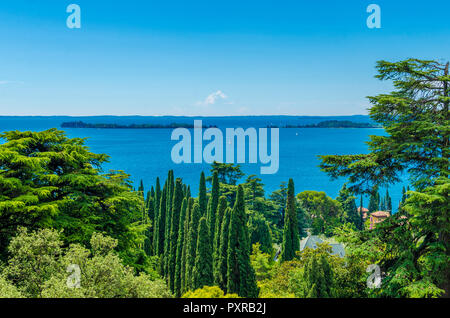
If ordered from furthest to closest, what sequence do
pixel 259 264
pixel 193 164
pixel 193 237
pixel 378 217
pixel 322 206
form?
pixel 193 164
pixel 322 206
pixel 259 264
pixel 193 237
pixel 378 217

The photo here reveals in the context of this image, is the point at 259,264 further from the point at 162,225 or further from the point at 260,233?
the point at 162,225

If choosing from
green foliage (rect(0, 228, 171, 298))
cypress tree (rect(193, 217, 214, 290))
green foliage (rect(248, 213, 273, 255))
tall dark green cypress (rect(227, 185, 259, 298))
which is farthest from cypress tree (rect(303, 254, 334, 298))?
green foliage (rect(248, 213, 273, 255))

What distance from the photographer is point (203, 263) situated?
20.6 m

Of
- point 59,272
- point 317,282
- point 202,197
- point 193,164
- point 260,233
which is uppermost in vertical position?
point 193,164

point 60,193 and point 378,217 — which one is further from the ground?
point 60,193

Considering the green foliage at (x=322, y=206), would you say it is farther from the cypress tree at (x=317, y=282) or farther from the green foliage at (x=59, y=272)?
the green foliage at (x=59, y=272)

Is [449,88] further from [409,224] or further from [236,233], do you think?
[236,233]

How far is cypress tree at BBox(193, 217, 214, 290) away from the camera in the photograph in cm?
2038

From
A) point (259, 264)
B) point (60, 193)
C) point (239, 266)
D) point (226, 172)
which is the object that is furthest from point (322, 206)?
point (60, 193)

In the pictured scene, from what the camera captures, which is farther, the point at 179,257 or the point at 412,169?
the point at 179,257

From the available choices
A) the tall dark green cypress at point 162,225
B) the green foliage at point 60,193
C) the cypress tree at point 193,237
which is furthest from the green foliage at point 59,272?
the tall dark green cypress at point 162,225

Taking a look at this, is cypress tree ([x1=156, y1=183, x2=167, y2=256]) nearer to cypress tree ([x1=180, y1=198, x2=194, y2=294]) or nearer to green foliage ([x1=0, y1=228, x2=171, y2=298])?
cypress tree ([x1=180, y1=198, x2=194, y2=294])

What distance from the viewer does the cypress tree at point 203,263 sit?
20.4 meters
